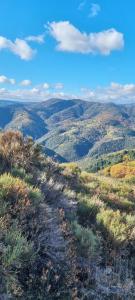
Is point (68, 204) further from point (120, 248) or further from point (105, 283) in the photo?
point (105, 283)

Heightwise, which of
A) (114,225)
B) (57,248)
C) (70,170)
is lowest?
(70,170)

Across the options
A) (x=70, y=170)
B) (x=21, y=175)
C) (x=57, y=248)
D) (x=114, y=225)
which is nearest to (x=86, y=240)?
(x=57, y=248)

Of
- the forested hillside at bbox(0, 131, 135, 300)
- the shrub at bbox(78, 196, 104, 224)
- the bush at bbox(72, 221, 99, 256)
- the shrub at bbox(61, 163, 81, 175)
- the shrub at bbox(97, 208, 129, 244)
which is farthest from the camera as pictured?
the shrub at bbox(61, 163, 81, 175)

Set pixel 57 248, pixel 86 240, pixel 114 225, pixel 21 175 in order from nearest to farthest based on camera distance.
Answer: pixel 57 248 → pixel 86 240 → pixel 114 225 → pixel 21 175

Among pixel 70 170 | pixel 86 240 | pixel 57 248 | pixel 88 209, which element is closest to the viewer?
pixel 57 248

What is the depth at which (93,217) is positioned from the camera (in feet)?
31.7

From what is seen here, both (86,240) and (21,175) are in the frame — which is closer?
(86,240)

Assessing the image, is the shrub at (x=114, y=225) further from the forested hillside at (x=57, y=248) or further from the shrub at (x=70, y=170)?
the shrub at (x=70, y=170)

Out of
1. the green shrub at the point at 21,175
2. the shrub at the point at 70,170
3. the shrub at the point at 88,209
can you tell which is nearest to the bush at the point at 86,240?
the shrub at the point at 88,209

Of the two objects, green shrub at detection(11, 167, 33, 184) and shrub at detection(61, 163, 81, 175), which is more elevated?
green shrub at detection(11, 167, 33, 184)

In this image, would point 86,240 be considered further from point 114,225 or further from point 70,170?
point 70,170

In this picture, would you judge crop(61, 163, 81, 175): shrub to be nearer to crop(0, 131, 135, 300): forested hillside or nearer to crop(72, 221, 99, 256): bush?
crop(0, 131, 135, 300): forested hillside

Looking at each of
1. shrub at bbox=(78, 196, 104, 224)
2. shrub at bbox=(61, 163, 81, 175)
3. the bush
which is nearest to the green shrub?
shrub at bbox=(78, 196, 104, 224)

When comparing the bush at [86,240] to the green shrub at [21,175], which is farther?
the green shrub at [21,175]
